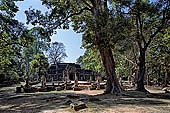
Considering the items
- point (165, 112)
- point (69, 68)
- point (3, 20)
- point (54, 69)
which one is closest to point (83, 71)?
point (69, 68)

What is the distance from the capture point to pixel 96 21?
55.6ft

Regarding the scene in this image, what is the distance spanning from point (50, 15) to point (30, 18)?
188cm

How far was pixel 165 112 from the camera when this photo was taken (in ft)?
30.7

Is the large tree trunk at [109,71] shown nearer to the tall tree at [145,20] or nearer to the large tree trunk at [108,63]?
the large tree trunk at [108,63]

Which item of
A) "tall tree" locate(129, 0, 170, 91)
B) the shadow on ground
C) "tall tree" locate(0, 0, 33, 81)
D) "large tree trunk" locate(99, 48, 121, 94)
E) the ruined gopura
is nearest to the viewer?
the shadow on ground

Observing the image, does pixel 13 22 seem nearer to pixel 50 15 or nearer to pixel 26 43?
pixel 26 43

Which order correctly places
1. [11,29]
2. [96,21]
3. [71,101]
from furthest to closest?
[11,29], [96,21], [71,101]

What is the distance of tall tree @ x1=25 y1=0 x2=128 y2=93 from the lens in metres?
16.2

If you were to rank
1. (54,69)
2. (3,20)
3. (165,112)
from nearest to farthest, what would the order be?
(165,112) < (3,20) < (54,69)

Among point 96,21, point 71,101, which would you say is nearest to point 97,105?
point 71,101

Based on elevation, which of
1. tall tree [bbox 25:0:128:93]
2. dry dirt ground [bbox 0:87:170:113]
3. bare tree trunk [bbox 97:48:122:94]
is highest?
tall tree [bbox 25:0:128:93]

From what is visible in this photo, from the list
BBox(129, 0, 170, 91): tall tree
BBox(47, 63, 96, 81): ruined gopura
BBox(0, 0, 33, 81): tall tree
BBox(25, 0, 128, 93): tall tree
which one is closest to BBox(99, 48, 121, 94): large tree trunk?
BBox(25, 0, 128, 93): tall tree

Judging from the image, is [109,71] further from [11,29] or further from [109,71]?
[11,29]

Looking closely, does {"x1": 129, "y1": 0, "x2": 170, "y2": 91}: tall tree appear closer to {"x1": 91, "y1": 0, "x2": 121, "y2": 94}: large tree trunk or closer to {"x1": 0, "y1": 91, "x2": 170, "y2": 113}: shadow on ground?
{"x1": 91, "y1": 0, "x2": 121, "y2": 94}: large tree trunk
